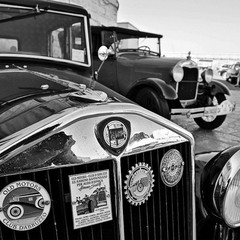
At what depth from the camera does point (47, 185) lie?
43.5 inches

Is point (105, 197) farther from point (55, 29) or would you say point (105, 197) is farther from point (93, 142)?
point (55, 29)

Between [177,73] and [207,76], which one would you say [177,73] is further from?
[207,76]

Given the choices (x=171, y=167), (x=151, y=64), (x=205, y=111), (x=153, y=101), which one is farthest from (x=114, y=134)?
(x=151, y=64)

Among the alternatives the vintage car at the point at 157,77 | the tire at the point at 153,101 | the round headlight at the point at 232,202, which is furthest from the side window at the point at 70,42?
the vintage car at the point at 157,77

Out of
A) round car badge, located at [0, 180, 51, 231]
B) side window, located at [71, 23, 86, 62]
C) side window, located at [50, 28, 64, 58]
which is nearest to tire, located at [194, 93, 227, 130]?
side window, located at [71, 23, 86, 62]

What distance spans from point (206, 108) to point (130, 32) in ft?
7.18

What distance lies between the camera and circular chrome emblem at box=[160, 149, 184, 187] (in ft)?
4.48

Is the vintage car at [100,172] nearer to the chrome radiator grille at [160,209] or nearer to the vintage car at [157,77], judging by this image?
the chrome radiator grille at [160,209]

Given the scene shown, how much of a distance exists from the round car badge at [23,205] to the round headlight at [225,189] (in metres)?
0.78

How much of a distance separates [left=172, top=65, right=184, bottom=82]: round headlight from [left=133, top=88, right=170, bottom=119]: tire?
77cm

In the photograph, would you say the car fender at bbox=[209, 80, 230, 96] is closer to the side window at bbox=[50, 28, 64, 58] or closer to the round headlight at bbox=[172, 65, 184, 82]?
the round headlight at bbox=[172, 65, 184, 82]

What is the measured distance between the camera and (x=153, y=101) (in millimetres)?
4746

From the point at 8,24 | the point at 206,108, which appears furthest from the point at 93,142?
the point at 206,108

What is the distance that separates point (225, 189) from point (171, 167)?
26 cm
